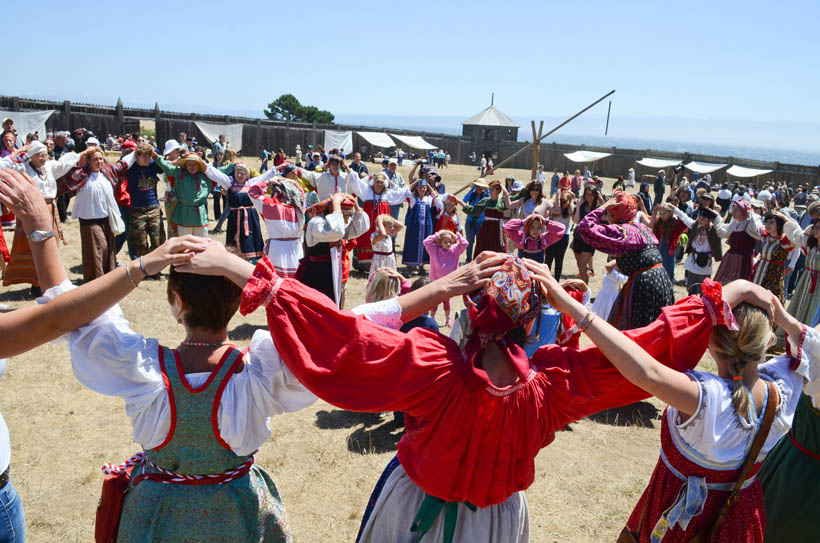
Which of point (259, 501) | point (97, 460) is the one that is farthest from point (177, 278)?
→ point (97, 460)

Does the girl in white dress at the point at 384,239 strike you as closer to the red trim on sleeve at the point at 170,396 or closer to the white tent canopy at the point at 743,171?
the red trim on sleeve at the point at 170,396

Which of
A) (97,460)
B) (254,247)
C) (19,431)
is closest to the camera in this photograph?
(97,460)

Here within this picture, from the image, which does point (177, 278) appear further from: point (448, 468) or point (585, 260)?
point (585, 260)

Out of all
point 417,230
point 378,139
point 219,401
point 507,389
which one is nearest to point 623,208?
point 507,389

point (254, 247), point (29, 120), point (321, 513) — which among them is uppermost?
point (29, 120)

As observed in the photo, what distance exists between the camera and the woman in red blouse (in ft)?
5.43

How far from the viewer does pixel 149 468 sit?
6.46 feet

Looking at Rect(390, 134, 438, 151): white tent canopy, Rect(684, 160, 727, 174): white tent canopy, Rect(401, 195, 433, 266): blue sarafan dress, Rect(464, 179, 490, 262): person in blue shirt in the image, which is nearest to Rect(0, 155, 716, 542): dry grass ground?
Rect(464, 179, 490, 262): person in blue shirt

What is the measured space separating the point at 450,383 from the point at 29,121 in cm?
2663

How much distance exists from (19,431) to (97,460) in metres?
0.93

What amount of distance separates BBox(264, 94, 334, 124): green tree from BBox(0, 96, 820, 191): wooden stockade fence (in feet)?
91.1

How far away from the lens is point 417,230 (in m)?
10.9

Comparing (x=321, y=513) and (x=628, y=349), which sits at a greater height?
(x=628, y=349)

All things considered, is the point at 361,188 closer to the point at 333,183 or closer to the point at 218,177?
the point at 333,183
